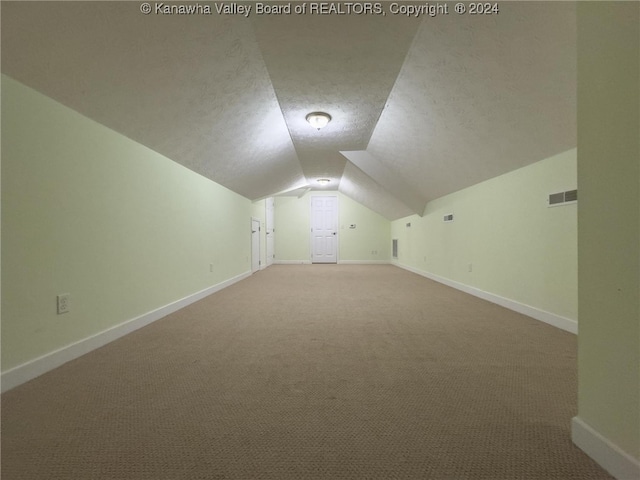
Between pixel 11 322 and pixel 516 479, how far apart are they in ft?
8.12

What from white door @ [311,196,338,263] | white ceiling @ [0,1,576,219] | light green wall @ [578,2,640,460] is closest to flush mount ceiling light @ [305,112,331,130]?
white ceiling @ [0,1,576,219]

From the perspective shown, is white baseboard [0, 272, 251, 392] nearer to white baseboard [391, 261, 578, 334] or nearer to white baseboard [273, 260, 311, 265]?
white baseboard [391, 261, 578, 334]

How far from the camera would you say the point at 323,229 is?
9.56 m

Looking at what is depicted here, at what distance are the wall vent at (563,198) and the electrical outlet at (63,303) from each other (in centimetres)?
391

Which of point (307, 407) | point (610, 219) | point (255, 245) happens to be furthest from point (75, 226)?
point (255, 245)

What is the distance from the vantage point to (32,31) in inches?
58.7

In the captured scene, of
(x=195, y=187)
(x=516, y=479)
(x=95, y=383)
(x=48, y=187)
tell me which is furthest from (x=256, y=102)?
(x=516, y=479)

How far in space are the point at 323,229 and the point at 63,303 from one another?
794cm

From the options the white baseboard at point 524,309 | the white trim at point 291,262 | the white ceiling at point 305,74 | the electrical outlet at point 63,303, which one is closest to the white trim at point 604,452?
the white baseboard at point 524,309

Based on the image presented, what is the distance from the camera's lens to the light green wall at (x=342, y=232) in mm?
9539

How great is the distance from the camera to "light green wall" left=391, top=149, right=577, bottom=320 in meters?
2.50

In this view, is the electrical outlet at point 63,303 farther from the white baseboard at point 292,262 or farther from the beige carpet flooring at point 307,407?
the white baseboard at point 292,262

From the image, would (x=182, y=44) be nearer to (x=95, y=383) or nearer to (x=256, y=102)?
(x=256, y=102)

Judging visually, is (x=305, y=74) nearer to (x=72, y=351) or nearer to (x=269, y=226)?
(x=72, y=351)
